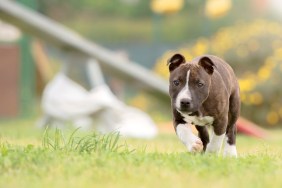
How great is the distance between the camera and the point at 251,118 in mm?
16359

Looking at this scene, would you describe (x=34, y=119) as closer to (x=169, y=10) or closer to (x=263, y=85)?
(x=263, y=85)

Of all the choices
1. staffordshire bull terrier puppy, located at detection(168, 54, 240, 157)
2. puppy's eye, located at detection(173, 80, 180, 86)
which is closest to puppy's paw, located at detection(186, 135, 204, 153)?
staffordshire bull terrier puppy, located at detection(168, 54, 240, 157)

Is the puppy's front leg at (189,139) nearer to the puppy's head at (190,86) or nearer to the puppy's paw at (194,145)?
the puppy's paw at (194,145)

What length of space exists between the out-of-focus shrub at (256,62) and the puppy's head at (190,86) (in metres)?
10.6

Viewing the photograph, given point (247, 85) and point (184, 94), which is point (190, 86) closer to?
point (184, 94)

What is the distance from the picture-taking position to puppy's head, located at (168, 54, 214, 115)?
18.4 ft

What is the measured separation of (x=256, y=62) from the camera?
1694cm

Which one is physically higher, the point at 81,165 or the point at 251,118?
the point at 251,118

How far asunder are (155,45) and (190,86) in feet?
54.1

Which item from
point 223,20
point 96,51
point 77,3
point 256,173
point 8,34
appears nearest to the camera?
point 256,173

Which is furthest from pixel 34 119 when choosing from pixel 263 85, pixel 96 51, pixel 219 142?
pixel 219 142

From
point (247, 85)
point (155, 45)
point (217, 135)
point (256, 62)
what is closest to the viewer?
point (217, 135)

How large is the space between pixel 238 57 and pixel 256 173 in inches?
470

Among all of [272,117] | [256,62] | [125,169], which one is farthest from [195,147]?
[256,62]
